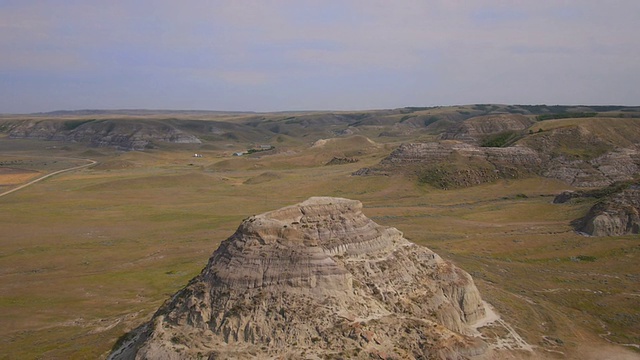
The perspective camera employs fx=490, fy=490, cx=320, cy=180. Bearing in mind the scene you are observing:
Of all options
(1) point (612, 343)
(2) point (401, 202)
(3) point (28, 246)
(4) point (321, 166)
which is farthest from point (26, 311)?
(4) point (321, 166)

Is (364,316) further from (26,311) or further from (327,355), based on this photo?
(26,311)

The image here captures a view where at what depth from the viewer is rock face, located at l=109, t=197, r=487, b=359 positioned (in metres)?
27.1

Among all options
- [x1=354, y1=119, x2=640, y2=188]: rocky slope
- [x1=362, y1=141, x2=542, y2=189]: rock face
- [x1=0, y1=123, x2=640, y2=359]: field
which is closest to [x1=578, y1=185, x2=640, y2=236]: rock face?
[x1=0, y1=123, x2=640, y2=359]: field

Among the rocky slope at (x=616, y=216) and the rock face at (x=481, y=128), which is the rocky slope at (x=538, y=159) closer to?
the rock face at (x=481, y=128)

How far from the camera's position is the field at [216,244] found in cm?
3900

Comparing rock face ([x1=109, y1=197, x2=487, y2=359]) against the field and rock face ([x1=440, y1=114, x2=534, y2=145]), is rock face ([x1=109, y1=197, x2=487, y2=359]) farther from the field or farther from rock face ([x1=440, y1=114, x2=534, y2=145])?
rock face ([x1=440, y1=114, x2=534, y2=145])

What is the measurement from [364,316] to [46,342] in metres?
25.1

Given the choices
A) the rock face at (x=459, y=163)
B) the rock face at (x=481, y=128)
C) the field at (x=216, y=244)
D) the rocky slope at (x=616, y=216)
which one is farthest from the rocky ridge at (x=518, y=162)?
the rocky slope at (x=616, y=216)

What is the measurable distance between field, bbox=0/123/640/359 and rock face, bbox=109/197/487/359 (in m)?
8.42

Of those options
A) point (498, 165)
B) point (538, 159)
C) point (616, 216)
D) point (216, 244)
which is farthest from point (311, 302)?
A: point (538, 159)

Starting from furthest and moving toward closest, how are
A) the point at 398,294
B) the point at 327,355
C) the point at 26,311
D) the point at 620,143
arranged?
the point at 620,143 < the point at 26,311 < the point at 398,294 < the point at 327,355

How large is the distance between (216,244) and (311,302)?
3816 cm

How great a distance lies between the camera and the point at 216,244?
64.6 m

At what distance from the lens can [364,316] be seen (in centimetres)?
2930
